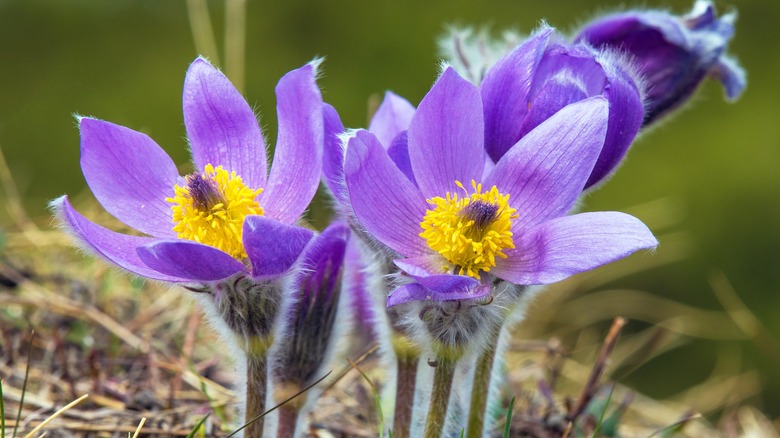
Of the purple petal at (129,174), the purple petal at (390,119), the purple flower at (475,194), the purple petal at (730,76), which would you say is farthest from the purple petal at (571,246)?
the purple petal at (730,76)

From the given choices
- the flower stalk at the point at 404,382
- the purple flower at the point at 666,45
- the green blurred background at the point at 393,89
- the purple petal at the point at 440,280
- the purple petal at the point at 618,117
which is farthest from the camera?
the green blurred background at the point at 393,89

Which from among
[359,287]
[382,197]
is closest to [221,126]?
[382,197]

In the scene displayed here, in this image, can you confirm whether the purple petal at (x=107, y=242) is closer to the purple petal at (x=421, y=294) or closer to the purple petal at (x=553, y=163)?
the purple petal at (x=421, y=294)

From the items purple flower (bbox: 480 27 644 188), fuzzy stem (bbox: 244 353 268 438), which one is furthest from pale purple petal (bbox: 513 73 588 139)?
fuzzy stem (bbox: 244 353 268 438)

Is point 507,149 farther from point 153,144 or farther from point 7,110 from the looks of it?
point 7,110

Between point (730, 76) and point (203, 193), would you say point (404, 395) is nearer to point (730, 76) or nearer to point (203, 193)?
point (203, 193)
